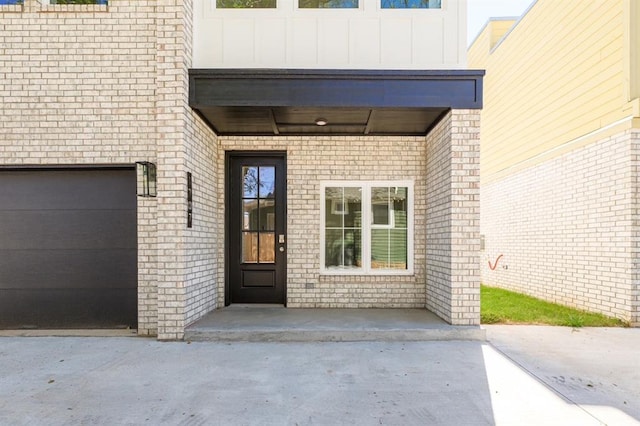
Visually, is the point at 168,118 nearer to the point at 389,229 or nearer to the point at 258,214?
the point at 258,214

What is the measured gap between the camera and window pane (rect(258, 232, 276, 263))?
649 centimetres

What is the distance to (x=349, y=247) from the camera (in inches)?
252

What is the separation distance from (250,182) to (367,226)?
2.14m

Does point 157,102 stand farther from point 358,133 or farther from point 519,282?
point 519,282

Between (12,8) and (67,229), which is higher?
(12,8)

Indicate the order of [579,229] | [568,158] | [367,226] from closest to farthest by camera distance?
[367,226] < [579,229] < [568,158]

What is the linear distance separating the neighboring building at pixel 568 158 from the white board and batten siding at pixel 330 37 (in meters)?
2.81

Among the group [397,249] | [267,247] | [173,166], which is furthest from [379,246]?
[173,166]

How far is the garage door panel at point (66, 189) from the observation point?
5266 mm

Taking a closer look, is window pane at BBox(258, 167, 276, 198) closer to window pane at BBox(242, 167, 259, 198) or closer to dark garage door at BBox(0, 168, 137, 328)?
window pane at BBox(242, 167, 259, 198)

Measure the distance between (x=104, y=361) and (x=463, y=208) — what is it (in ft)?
15.2

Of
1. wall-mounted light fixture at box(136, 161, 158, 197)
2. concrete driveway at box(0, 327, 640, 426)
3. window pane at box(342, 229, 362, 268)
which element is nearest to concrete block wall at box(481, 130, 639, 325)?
concrete driveway at box(0, 327, 640, 426)

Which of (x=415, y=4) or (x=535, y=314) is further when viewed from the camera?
(x=535, y=314)

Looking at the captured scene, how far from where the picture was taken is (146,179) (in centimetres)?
491
